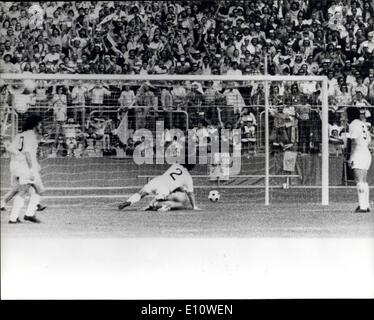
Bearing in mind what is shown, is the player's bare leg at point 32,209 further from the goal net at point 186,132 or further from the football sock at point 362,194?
the football sock at point 362,194

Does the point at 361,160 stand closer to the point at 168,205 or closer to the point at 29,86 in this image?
the point at 168,205

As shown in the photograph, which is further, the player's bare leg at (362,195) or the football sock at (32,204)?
the player's bare leg at (362,195)

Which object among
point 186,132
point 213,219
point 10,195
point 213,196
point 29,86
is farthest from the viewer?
point 29,86

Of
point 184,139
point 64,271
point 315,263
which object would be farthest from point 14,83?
point 315,263

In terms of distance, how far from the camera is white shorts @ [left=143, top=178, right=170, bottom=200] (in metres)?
8.05

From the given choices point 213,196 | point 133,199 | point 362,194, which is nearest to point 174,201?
point 133,199

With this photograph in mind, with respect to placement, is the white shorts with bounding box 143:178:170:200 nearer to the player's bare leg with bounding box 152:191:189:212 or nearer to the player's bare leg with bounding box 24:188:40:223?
the player's bare leg with bounding box 152:191:189:212

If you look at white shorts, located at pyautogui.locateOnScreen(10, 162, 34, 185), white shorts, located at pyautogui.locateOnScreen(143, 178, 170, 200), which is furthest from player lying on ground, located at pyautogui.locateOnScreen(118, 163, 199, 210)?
white shorts, located at pyautogui.locateOnScreen(10, 162, 34, 185)

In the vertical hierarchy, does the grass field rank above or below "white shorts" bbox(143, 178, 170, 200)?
below

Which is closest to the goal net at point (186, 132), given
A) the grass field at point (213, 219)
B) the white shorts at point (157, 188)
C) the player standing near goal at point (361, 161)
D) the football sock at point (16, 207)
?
the grass field at point (213, 219)

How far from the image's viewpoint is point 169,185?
8.06 metres

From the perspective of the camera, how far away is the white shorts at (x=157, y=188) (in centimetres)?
805

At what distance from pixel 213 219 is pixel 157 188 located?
0.86 meters
